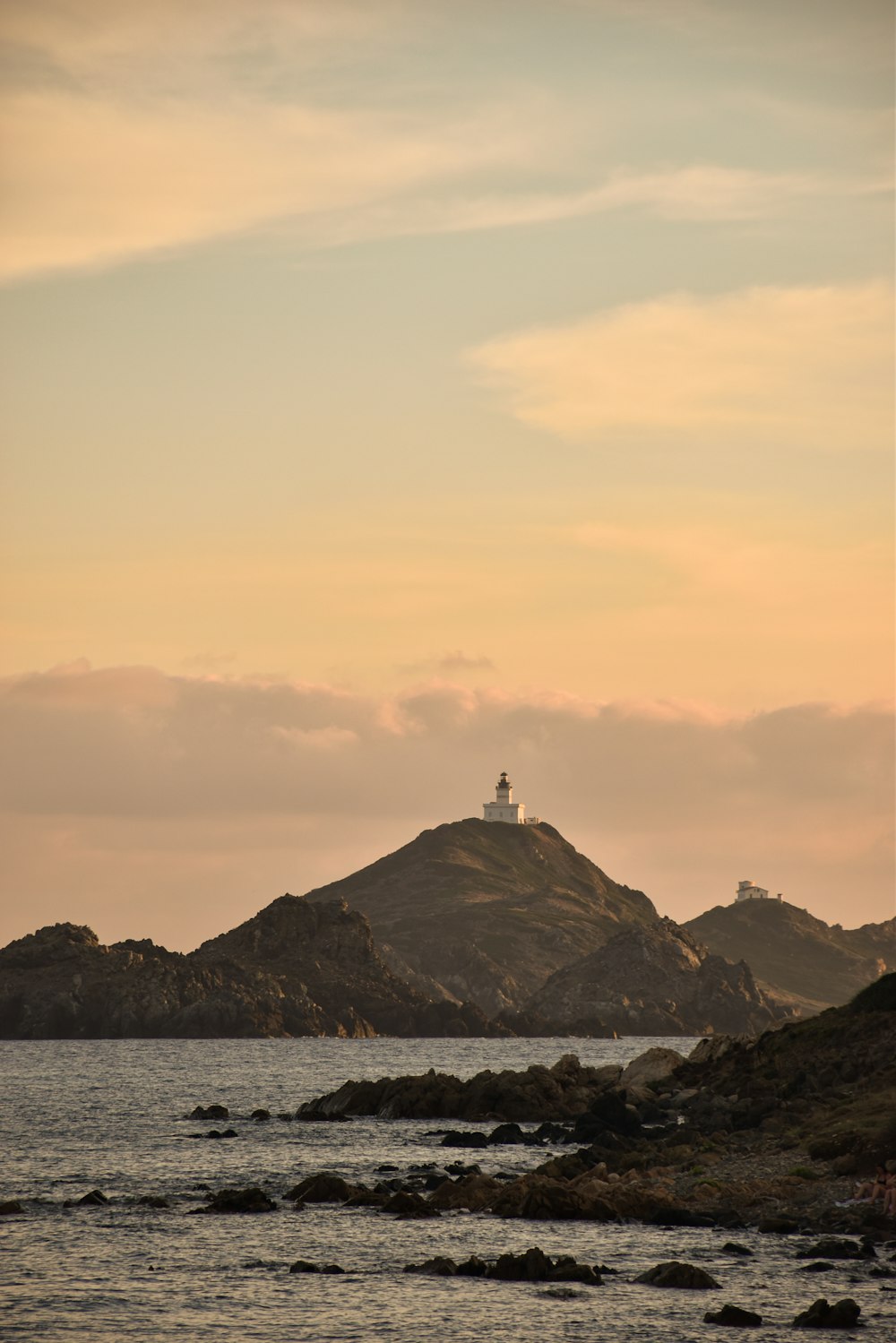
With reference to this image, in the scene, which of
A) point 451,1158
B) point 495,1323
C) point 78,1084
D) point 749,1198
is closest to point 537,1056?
point 78,1084

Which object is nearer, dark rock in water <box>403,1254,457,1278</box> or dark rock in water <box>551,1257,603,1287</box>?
dark rock in water <box>551,1257,603,1287</box>

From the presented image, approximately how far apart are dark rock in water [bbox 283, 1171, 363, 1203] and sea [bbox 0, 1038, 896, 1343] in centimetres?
152

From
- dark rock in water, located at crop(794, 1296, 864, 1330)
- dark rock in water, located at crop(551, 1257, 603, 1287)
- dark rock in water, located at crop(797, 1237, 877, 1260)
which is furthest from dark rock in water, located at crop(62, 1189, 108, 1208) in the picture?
dark rock in water, located at crop(794, 1296, 864, 1330)

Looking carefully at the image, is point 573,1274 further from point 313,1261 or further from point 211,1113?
point 211,1113

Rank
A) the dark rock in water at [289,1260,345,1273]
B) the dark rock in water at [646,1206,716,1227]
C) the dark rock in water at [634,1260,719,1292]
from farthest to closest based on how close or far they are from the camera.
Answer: the dark rock in water at [646,1206,716,1227]
the dark rock in water at [289,1260,345,1273]
the dark rock in water at [634,1260,719,1292]

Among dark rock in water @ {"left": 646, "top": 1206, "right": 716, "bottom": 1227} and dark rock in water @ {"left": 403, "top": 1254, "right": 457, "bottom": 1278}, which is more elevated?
dark rock in water @ {"left": 646, "top": 1206, "right": 716, "bottom": 1227}

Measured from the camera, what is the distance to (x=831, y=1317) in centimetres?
3728

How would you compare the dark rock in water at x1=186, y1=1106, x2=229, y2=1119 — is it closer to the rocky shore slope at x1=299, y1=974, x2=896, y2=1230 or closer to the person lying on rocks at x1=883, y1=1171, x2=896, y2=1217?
the rocky shore slope at x1=299, y1=974, x2=896, y2=1230

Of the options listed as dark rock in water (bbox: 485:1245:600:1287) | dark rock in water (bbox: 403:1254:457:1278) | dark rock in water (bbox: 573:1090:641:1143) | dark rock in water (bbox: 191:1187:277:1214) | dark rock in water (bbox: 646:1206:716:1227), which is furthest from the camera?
dark rock in water (bbox: 573:1090:641:1143)

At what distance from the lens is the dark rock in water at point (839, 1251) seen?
147 feet

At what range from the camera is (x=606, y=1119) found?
79375 millimetres

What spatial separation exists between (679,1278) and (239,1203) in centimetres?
1945

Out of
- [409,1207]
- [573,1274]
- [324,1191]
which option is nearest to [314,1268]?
[573,1274]

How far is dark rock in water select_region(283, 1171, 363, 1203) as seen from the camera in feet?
190
